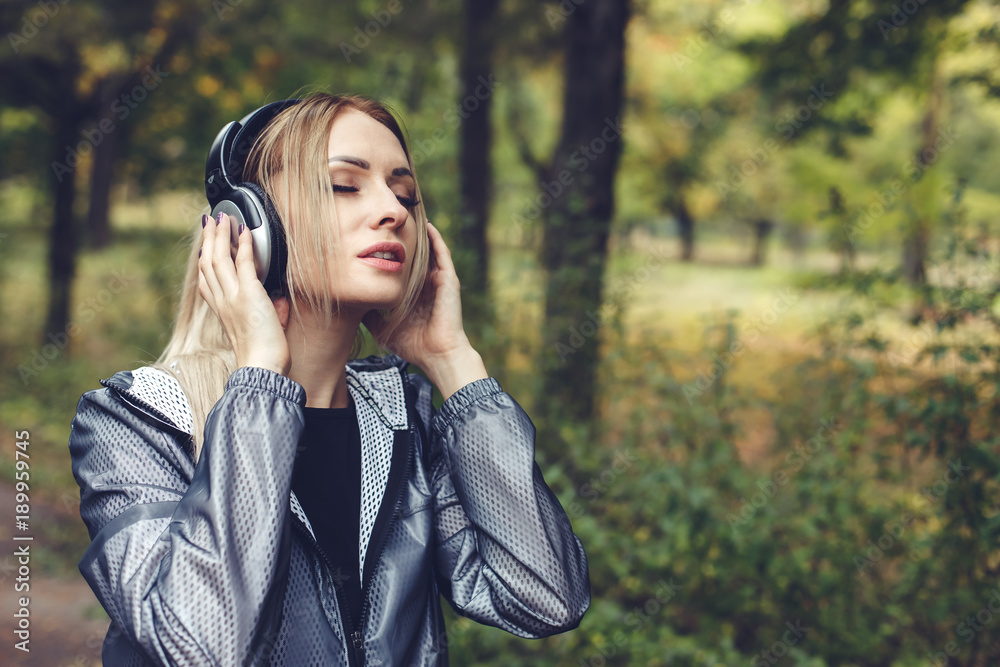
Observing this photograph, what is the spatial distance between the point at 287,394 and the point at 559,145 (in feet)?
15.5

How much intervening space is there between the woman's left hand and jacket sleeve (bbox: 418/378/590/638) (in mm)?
84

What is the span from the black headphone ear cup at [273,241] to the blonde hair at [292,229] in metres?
0.01

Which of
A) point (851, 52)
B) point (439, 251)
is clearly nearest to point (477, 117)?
point (851, 52)

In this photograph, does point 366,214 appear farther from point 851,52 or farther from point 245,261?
point 851,52

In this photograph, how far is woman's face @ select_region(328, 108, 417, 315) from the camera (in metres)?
1.58

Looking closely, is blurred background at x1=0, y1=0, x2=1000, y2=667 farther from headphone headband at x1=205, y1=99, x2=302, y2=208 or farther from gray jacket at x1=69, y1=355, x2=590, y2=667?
gray jacket at x1=69, y1=355, x2=590, y2=667

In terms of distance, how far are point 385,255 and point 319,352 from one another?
0.92 ft

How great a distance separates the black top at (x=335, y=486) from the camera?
1563 millimetres

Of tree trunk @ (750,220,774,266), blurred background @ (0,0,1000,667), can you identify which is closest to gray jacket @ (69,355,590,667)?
blurred background @ (0,0,1000,667)

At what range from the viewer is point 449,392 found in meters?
1.76

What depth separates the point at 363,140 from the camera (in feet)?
5.44

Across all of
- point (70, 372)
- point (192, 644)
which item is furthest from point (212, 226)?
point (70, 372)

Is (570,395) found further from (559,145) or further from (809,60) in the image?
(809,60)

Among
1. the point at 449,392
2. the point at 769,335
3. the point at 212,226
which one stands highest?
the point at 212,226
